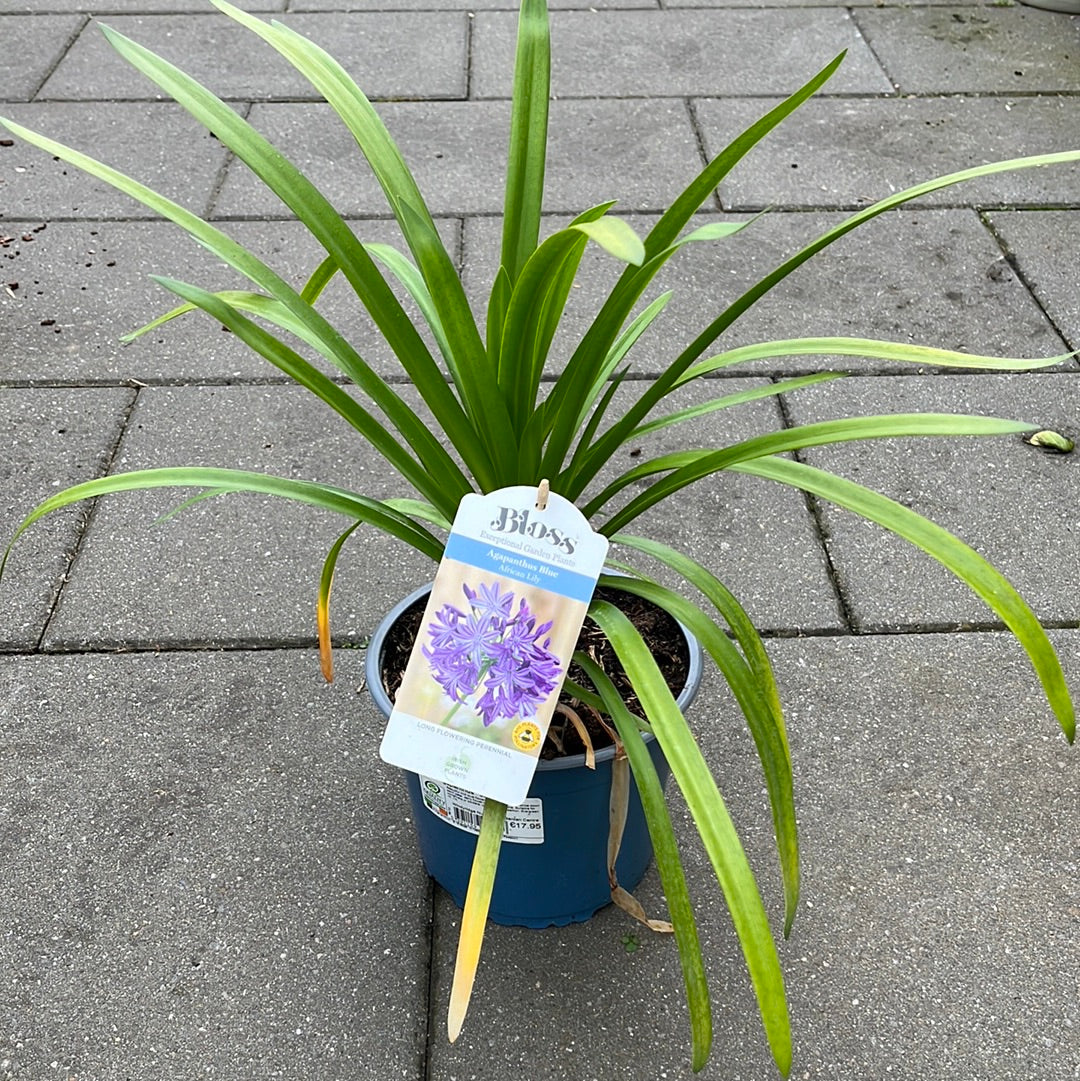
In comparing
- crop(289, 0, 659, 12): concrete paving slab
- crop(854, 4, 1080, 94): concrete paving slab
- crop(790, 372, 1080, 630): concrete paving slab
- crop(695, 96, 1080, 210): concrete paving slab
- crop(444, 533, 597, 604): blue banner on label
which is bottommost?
crop(790, 372, 1080, 630): concrete paving slab

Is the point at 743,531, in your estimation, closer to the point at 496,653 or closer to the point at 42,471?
the point at 496,653

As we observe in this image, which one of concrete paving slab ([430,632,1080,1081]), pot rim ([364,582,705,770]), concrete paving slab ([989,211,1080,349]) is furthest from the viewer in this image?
concrete paving slab ([989,211,1080,349])

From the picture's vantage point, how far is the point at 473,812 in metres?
1.20

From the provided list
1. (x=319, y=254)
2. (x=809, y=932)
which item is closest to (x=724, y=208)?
(x=319, y=254)

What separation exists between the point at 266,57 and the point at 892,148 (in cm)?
180

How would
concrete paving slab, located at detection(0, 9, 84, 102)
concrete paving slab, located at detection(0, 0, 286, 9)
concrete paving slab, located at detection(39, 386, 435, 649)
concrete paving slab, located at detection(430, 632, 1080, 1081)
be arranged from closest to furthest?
1. concrete paving slab, located at detection(430, 632, 1080, 1081)
2. concrete paving slab, located at detection(39, 386, 435, 649)
3. concrete paving slab, located at detection(0, 9, 84, 102)
4. concrete paving slab, located at detection(0, 0, 286, 9)

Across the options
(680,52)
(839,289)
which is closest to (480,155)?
(680,52)

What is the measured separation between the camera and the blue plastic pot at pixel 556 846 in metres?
1.17

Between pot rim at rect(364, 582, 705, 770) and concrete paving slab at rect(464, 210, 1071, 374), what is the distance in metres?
1.05

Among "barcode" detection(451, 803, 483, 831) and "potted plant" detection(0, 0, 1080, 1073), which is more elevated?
"potted plant" detection(0, 0, 1080, 1073)

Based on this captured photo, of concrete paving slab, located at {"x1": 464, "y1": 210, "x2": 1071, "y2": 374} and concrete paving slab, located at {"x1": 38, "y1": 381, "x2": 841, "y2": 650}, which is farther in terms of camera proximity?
concrete paving slab, located at {"x1": 464, "y1": 210, "x2": 1071, "y2": 374}

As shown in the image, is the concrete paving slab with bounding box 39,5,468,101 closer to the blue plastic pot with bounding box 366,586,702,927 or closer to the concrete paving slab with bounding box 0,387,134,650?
the concrete paving slab with bounding box 0,387,134,650

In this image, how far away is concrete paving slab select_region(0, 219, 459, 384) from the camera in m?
2.26

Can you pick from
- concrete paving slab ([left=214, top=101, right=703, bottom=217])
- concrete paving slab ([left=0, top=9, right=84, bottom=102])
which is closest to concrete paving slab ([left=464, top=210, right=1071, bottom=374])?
concrete paving slab ([left=214, top=101, right=703, bottom=217])
